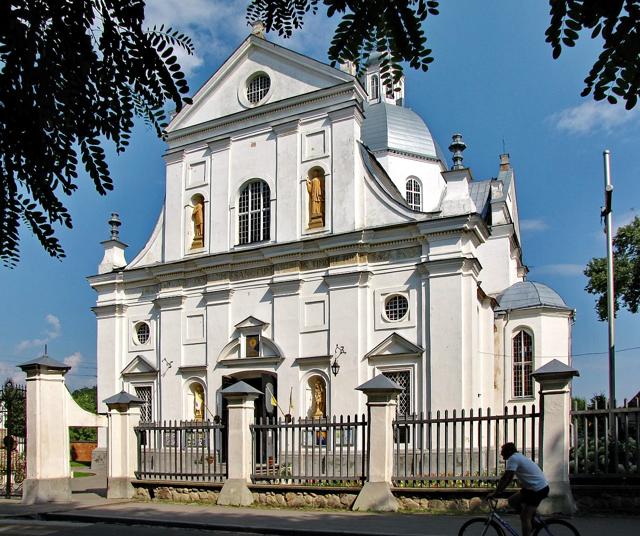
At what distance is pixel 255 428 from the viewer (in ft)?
54.1

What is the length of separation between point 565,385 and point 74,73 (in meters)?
10.2

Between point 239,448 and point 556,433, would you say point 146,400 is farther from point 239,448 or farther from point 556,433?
point 556,433

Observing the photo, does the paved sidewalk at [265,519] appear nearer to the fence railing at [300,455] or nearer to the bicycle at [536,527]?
the fence railing at [300,455]

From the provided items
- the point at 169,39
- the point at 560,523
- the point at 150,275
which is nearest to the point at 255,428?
the point at 560,523

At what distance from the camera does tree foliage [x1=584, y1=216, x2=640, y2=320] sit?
1321 inches

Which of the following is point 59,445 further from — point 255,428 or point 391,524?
point 391,524

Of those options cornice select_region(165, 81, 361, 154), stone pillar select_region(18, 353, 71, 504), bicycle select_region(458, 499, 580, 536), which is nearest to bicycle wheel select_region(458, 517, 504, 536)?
bicycle select_region(458, 499, 580, 536)

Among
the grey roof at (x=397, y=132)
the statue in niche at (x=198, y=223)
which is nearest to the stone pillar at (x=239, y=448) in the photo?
the statue in niche at (x=198, y=223)

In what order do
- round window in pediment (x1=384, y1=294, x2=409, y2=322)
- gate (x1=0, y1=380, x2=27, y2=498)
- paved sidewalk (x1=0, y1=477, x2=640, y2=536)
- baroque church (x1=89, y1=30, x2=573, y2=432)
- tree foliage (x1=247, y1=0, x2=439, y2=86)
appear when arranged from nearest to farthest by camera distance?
1. tree foliage (x1=247, y1=0, x2=439, y2=86)
2. paved sidewalk (x1=0, y1=477, x2=640, y2=536)
3. gate (x1=0, y1=380, x2=27, y2=498)
4. baroque church (x1=89, y1=30, x2=573, y2=432)
5. round window in pediment (x1=384, y1=294, x2=409, y2=322)

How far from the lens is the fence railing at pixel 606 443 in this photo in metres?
12.9

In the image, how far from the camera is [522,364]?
2738 cm

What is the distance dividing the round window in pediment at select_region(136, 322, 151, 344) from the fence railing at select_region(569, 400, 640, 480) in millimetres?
19477

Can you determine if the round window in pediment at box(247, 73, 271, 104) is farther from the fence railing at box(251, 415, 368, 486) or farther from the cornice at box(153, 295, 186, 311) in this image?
the fence railing at box(251, 415, 368, 486)

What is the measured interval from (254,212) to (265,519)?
601 inches
